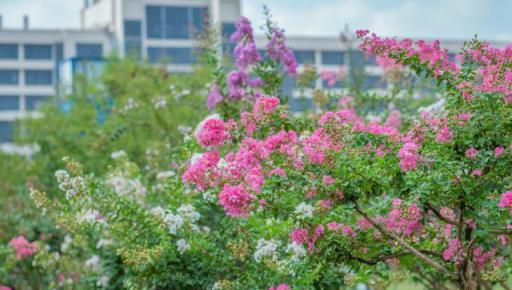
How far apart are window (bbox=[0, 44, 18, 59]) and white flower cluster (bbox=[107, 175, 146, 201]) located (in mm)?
56262

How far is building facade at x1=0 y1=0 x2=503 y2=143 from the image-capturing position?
60125 millimetres

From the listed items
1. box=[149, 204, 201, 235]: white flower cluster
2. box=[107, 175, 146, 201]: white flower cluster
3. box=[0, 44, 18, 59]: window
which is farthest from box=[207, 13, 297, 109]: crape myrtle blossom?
box=[0, 44, 18, 59]: window

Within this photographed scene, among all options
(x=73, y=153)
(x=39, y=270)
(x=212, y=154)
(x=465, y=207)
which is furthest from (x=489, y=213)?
(x=73, y=153)

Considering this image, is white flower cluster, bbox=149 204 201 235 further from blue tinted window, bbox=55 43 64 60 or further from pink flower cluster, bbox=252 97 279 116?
blue tinted window, bbox=55 43 64 60

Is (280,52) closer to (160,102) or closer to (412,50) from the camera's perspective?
(412,50)

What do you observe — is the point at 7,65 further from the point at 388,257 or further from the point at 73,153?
the point at 388,257

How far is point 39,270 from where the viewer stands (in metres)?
9.59

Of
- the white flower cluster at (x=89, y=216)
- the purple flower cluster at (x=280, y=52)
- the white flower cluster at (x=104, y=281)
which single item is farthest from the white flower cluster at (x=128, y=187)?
the purple flower cluster at (x=280, y=52)

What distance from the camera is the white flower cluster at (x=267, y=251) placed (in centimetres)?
589

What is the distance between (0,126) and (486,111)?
192ft

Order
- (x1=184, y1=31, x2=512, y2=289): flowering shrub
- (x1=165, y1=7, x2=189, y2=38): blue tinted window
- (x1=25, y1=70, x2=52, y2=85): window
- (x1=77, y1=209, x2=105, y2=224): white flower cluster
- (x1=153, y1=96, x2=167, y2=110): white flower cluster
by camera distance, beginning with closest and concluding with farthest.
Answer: (x1=184, y1=31, x2=512, y2=289): flowering shrub
(x1=77, y1=209, x2=105, y2=224): white flower cluster
(x1=153, y1=96, x2=167, y2=110): white flower cluster
(x1=165, y1=7, x2=189, y2=38): blue tinted window
(x1=25, y1=70, x2=52, y2=85): window

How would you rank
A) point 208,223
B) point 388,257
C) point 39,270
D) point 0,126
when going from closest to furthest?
point 388,257
point 208,223
point 39,270
point 0,126

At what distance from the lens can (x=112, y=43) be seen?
60.9 metres

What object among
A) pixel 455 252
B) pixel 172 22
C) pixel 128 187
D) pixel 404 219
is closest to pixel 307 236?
pixel 404 219
